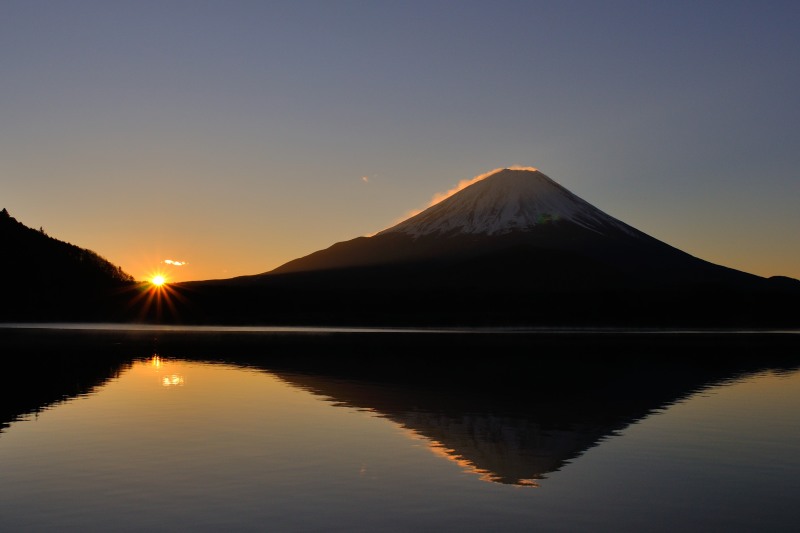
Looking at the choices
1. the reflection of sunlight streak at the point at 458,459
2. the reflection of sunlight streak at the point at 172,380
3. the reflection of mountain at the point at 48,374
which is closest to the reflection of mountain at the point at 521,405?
the reflection of sunlight streak at the point at 458,459

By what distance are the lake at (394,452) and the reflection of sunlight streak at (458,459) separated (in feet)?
0.43

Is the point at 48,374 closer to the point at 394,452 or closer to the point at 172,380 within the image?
the point at 172,380

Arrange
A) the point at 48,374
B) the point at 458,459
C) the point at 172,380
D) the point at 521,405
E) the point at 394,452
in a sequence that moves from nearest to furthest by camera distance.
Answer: the point at 458,459 → the point at 394,452 → the point at 521,405 → the point at 172,380 → the point at 48,374

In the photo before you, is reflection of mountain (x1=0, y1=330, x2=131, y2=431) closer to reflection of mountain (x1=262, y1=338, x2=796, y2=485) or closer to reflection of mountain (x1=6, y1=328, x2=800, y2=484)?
reflection of mountain (x1=6, y1=328, x2=800, y2=484)

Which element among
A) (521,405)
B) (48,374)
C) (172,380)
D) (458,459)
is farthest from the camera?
(48,374)

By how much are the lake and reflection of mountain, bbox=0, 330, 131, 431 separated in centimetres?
32

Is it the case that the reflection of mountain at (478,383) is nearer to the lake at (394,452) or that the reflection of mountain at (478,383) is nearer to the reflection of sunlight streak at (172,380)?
the lake at (394,452)

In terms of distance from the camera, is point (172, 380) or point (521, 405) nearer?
point (521, 405)

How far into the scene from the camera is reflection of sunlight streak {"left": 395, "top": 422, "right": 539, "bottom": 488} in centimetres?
2256

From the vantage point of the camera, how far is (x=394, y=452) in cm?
2677

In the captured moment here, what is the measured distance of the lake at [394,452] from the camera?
62.0 ft

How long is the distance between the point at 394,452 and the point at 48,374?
113ft

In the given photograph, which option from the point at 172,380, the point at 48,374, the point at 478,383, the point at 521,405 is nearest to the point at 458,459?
the point at 521,405

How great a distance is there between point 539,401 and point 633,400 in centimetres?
480
